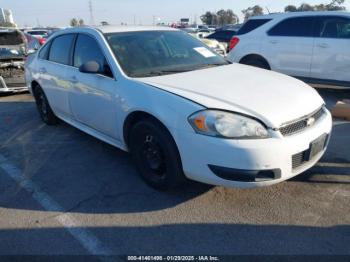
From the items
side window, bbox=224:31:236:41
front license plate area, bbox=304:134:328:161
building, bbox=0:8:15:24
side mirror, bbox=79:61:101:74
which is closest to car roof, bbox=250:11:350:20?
front license plate area, bbox=304:134:328:161

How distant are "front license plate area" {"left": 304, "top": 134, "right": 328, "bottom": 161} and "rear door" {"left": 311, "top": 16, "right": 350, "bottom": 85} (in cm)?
424

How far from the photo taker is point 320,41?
6859 mm

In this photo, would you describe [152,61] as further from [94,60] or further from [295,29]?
[295,29]

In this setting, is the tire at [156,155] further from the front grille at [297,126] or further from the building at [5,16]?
the building at [5,16]

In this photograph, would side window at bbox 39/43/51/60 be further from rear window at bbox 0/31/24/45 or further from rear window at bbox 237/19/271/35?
rear window at bbox 237/19/271/35

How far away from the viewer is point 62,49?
4.75 metres

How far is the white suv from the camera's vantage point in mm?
6691

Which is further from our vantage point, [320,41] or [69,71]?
[320,41]

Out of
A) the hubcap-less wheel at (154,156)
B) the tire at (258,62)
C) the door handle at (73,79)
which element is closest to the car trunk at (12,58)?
the door handle at (73,79)

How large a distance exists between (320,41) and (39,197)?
6.17 meters

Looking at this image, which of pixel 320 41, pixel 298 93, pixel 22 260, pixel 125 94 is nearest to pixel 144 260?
pixel 22 260

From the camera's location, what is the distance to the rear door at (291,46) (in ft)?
23.1

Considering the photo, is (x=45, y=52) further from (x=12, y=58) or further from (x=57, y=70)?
(x=12, y=58)

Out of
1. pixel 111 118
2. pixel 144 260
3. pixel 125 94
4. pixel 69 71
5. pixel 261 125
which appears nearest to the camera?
pixel 144 260
